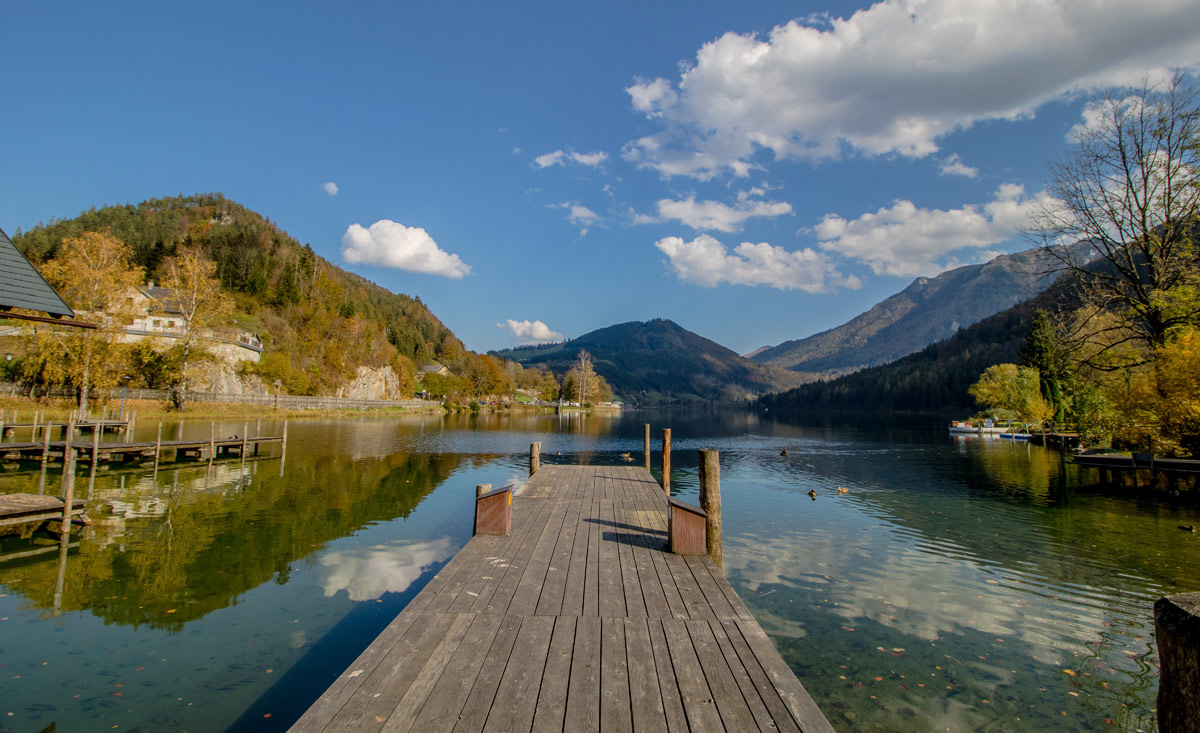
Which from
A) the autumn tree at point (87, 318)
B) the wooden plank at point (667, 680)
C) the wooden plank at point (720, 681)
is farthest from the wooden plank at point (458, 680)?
the autumn tree at point (87, 318)

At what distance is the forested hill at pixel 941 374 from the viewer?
12544cm

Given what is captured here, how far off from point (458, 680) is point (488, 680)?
0.27 m

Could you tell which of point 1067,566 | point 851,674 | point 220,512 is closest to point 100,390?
point 220,512

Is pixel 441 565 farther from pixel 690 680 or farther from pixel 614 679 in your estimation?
pixel 690 680

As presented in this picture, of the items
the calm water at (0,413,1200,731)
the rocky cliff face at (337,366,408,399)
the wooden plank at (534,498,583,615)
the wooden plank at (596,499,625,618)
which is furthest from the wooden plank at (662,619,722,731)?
the rocky cliff face at (337,366,408,399)

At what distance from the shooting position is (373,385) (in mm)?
89938

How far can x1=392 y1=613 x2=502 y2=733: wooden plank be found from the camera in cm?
425

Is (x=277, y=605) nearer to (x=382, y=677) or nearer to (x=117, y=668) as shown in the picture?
(x=117, y=668)

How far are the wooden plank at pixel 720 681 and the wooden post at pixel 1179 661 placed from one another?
8.69ft

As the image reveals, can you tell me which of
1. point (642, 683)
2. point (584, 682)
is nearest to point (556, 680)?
point (584, 682)

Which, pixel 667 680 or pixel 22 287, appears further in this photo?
pixel 22 287

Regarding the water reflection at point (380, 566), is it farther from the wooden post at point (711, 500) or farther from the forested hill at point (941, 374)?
the forested hill at point (941, 374)

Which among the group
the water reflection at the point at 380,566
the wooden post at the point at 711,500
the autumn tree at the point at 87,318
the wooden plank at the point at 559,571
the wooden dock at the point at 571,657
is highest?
the autumn tree at the point at 87,318

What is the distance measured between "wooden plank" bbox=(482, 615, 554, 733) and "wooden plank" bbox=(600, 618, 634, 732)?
0.59 m
